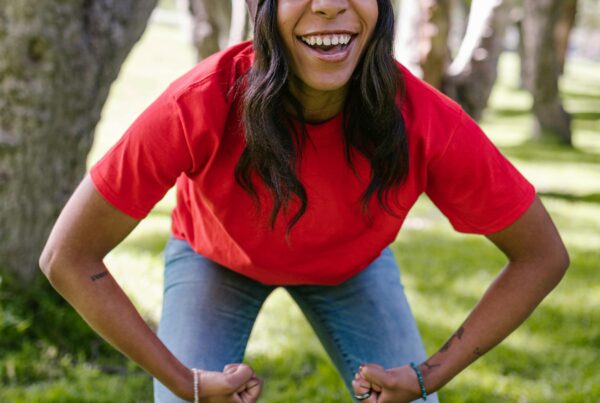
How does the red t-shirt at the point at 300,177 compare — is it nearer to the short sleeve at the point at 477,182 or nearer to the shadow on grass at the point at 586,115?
the short sleeve at the point at 477,182

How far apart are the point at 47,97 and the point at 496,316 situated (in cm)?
202

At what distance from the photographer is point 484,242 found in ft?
17.8

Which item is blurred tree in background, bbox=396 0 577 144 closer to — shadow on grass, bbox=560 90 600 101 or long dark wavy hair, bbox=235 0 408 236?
long dark wavy hair, bbox=235 0 408 236

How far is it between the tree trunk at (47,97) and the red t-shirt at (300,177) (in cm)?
126

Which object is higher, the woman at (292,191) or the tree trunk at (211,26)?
the woman at (292,191)

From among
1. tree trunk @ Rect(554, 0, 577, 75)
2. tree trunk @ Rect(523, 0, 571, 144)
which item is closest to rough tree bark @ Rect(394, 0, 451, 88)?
tree trunk @ Rect(523, 0, 571, 144)

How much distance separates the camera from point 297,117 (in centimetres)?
202

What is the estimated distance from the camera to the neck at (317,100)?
6.57ft

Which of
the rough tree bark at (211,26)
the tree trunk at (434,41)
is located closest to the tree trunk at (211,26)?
the rough tree bark at (211,26)

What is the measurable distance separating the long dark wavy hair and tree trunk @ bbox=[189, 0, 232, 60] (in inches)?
198

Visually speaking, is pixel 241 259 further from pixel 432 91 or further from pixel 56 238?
pixel 432 91

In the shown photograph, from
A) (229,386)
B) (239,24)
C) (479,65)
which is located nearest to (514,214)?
(229,386)

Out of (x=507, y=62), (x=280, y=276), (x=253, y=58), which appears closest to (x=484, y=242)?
(x=280, y=276)

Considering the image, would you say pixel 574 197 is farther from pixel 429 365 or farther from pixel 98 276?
pixel 98 276
